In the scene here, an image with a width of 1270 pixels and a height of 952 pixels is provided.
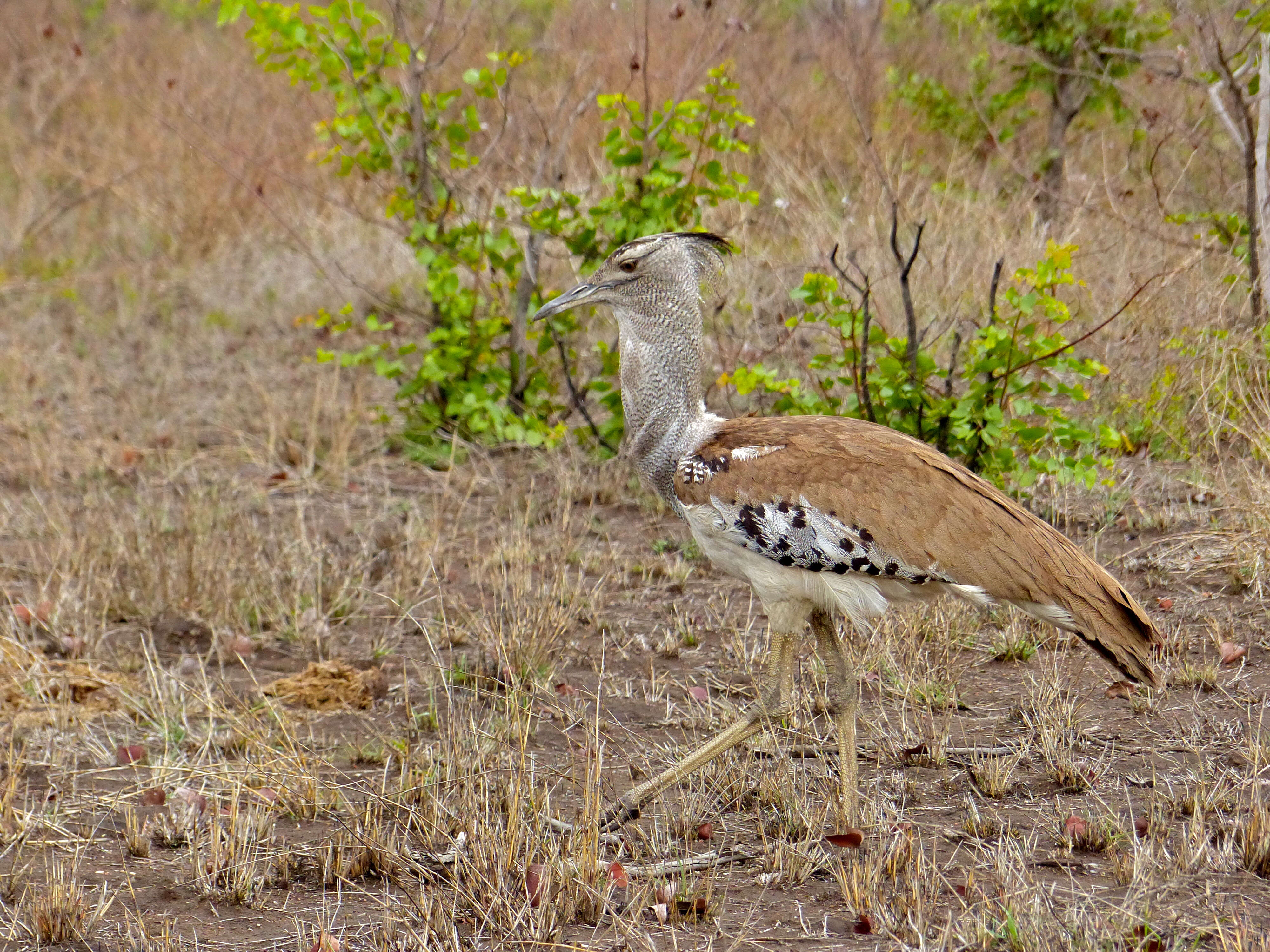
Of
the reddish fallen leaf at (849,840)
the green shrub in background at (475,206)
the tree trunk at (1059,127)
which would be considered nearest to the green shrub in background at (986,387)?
the green shrub in background at (475,206)

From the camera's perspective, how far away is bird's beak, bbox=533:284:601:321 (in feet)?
13.5

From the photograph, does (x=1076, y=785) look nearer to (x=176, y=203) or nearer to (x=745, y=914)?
(x=745, y=914)

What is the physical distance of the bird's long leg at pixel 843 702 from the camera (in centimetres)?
366

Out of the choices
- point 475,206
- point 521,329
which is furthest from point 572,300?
point 475,206

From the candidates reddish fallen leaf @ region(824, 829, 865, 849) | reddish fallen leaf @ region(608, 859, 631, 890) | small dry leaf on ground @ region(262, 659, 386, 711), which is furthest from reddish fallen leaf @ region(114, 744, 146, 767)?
reddish fallen leaf @ region(824, 829, 865, 849)

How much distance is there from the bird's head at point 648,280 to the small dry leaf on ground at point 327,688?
1.53 metres

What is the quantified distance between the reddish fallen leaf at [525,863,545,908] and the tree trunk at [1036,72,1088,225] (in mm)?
6122

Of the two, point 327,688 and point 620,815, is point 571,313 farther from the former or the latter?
point 620,815

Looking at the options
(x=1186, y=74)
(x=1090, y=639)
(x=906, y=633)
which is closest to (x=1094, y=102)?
(x=1186, y=74)

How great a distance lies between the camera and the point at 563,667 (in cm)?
494

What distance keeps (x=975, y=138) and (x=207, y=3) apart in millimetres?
4826

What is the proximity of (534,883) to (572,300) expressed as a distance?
1.70 meters

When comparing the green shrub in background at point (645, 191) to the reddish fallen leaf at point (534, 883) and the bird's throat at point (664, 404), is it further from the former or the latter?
the reddish fallen leaf at point (534, 883)

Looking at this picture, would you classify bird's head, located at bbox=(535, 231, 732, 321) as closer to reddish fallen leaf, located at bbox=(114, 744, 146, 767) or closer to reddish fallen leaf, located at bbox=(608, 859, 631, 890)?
reddish fallen leaf, located at bbox=(608, 859, 631, 890)
